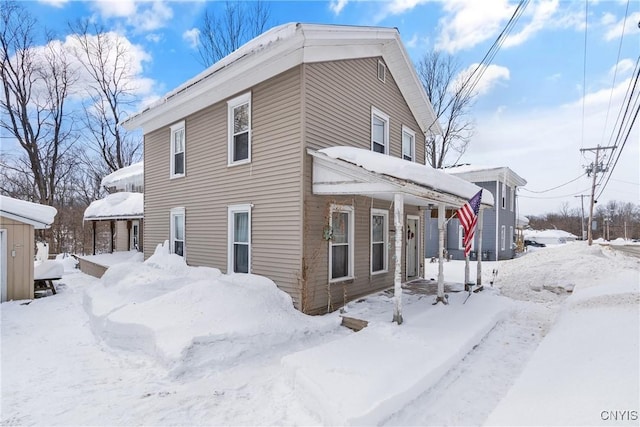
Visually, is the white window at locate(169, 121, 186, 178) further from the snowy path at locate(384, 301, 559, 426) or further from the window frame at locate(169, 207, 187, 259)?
the snowy path at locate(384, 301, 559, 426)

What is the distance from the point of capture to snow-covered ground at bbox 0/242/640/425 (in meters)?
3.46

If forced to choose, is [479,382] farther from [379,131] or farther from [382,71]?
[382,71]

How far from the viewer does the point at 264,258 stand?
24.8 ft

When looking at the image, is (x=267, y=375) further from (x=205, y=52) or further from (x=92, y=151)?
(x=92, y=151)

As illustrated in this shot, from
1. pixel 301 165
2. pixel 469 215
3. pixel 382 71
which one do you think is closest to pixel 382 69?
pixel 382 71

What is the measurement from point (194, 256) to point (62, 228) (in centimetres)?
1996

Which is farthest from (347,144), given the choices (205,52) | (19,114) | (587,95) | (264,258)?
(19,114)

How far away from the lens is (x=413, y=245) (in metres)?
11.4

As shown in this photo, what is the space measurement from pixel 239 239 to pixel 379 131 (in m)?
5.09

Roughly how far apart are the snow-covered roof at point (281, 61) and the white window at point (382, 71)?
0.19 m

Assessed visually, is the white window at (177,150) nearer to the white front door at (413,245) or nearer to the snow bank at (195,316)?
the snow bank at (195,316)

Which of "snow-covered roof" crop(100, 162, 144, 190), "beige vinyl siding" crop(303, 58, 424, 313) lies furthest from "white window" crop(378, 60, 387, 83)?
"snow-covered roof" crop(100, 162, 144, 190)

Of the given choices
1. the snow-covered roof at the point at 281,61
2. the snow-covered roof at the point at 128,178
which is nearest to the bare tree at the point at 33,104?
the snow-covered roof at the point at 128,178

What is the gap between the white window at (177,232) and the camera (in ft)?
33.7
